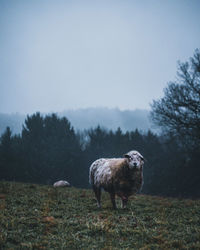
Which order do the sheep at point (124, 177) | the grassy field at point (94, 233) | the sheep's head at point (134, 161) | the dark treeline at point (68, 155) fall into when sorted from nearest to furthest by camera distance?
the grassy field at point (94, 233) → the sheep's head at point (134, 161) → the sheep at point (124, 177) → the dark treeline at point (68, 155)

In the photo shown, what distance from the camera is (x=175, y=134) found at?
18859 mm

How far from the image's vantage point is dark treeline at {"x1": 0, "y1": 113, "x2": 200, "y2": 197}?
122 feet

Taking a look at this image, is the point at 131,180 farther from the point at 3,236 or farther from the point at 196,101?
the point at 196,101

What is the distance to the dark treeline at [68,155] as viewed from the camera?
37.1 metres

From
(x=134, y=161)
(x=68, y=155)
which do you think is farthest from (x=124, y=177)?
(x=68, y=155)

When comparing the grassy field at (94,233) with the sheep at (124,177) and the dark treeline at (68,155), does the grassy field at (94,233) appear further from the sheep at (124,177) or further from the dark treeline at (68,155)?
the dark treeline at (68,155)

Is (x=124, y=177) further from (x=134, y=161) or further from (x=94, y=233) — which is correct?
(x=94, y=233)

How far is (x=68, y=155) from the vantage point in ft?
147

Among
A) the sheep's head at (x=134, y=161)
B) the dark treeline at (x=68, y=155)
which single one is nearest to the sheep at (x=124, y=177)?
the sheep's head at (x=134, y=161)

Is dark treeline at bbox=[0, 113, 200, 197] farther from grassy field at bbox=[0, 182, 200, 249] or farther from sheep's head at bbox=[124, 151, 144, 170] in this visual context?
grassy field at bbox=[0, 182, 200, 249]

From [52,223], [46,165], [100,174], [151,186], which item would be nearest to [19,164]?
[46,165]

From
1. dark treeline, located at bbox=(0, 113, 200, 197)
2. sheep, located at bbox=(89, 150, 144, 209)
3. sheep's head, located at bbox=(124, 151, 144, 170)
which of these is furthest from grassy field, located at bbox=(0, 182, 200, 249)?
dark treeline, located at bbox=(0, 113, 200, 197)

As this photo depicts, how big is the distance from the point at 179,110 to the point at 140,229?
13.6m

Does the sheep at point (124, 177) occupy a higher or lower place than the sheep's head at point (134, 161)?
lower
